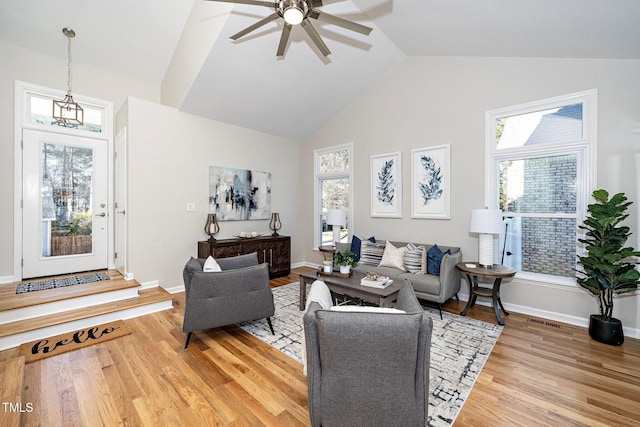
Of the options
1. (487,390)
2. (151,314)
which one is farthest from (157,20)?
(487,390)

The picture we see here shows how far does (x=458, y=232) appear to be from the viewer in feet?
13.4

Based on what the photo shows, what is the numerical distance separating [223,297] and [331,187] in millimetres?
3674

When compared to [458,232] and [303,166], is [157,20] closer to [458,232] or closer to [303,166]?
[303,166]

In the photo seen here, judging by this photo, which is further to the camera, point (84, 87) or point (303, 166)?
point (303, 166)

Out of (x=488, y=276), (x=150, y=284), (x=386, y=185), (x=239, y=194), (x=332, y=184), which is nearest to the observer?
(x=488, y=276)

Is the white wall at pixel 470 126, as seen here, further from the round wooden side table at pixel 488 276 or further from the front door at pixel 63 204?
the front door at pixel 63 204

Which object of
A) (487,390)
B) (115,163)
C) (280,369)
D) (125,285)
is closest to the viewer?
(487,390)

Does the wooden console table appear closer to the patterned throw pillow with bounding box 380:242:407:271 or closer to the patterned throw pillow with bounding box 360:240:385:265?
the patterned throw pillow with bounding box 360:240:385:265

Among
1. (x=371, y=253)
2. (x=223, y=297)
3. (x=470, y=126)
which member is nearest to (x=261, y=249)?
(x=371, y=253)

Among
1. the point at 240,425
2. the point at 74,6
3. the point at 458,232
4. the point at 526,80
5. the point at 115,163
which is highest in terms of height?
the point at 74,6

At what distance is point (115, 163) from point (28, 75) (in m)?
1.49

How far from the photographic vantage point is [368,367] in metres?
1.42

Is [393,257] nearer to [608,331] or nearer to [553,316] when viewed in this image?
[553,316]

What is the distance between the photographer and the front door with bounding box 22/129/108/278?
3977mm
